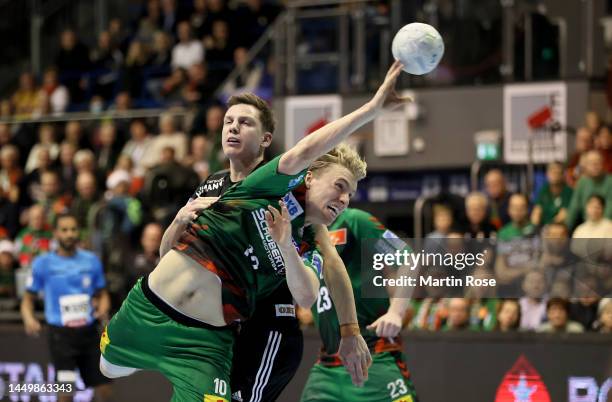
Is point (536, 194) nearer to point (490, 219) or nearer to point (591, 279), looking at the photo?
point (490, 219)

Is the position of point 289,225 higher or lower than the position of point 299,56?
lower

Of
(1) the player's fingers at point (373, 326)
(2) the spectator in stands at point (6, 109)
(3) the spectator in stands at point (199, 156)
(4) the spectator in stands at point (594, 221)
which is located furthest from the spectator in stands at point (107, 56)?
(1) the player's fingers at point (373, 326)

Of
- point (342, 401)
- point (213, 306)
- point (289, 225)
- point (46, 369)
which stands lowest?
point (46, 369)

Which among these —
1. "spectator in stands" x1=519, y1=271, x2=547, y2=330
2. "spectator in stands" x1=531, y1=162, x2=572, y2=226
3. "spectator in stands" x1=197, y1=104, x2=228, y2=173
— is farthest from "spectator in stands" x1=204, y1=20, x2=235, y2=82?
"spectator in stands" x1=519, y1=271, x2=547, y2=330

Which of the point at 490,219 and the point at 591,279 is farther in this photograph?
the point at 490,219

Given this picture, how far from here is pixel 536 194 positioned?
13000 mm

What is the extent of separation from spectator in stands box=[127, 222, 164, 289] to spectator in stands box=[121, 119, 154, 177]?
3.20 meters

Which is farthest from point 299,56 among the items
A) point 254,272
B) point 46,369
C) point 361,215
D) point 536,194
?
point 254,272

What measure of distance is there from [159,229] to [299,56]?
3.95 m

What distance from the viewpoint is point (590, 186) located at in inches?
457

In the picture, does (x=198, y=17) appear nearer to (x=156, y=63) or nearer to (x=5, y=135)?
(x=156, y=63)

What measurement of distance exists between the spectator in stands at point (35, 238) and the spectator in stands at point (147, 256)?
174 cm

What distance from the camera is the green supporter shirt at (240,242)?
5832 mm

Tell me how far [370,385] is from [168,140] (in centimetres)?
890
